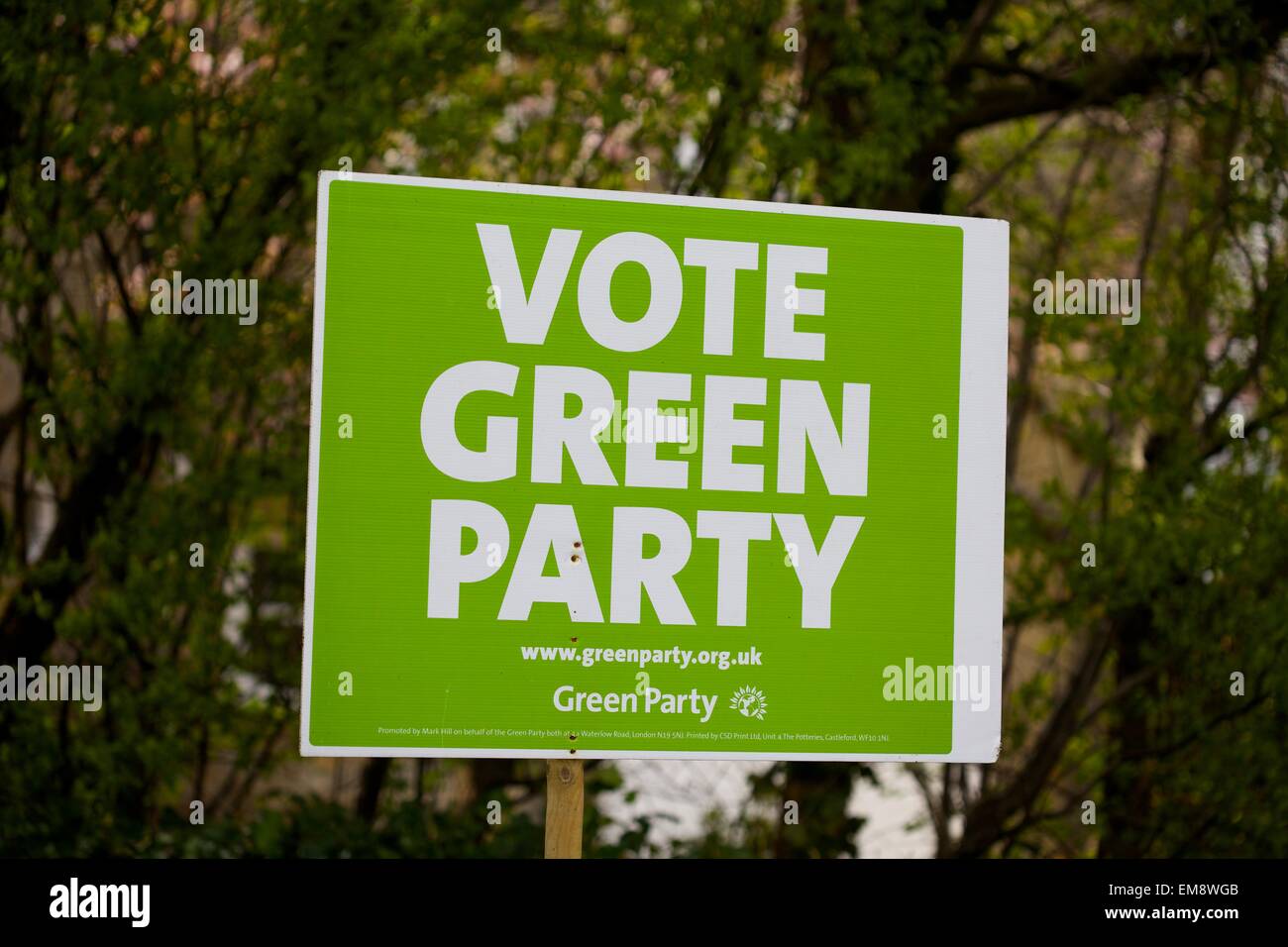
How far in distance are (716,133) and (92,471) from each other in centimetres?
277

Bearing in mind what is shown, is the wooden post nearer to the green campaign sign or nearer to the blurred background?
the green campaign sign

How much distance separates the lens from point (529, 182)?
5453 mm

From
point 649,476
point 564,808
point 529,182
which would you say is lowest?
point 564,808

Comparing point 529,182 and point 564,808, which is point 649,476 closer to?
point 564,808

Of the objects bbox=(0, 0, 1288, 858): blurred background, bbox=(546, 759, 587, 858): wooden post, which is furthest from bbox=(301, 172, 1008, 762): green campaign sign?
bbox=(0, 0, 1288, 858): blurred background

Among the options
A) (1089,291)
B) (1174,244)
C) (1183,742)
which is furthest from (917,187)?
(1183,742)

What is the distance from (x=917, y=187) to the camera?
5.64m

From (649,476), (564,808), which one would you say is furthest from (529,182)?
(564,808)

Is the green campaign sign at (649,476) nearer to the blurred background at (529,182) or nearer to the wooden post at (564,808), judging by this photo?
the wooden post at (564,808)

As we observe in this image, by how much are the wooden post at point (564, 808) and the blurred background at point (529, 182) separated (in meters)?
2.63

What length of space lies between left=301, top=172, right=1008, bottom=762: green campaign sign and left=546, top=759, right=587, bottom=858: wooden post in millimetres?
109

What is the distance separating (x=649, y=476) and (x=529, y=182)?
9.94ft
